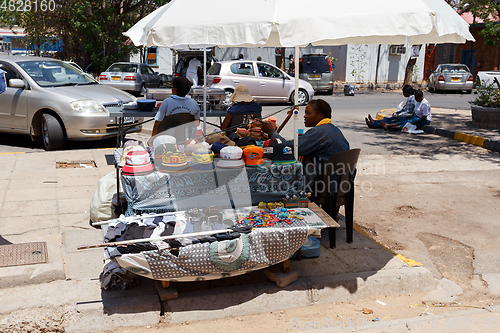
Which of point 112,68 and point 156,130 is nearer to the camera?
point 156,130

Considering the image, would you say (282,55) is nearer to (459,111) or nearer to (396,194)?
(459,111)

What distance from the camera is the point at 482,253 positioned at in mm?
4879

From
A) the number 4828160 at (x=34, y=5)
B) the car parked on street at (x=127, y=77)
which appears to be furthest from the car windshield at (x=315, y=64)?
the number 4828160 at (x=34, y=5)

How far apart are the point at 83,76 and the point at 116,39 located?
16.5m

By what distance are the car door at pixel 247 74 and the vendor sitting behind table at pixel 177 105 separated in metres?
10.2

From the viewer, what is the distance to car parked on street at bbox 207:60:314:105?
16.2m

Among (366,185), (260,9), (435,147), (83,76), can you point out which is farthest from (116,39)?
(260,9)

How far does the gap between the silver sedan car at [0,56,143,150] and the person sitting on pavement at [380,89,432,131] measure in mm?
6747

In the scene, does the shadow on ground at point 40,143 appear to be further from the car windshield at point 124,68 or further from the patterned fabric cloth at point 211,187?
the car windshield at point 124,68

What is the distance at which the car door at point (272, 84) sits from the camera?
54.7 ft

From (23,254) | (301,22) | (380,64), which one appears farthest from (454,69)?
(23,254)

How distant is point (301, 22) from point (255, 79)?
13.0 m

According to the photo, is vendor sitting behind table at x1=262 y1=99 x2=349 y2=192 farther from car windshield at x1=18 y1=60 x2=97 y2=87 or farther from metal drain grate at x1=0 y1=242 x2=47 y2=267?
car windshield at x1=18 y1=60 x2=97 y2=87

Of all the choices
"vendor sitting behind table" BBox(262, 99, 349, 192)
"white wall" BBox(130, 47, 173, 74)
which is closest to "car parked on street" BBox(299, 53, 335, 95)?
"white wall" BBox(130, 47, 173, 74)
